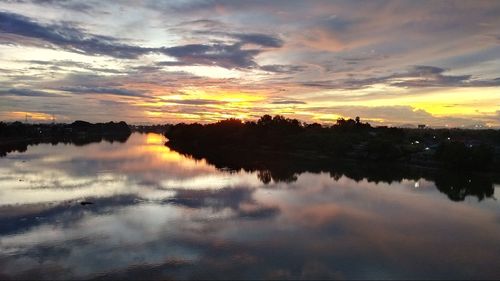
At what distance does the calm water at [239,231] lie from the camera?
42.3 feet

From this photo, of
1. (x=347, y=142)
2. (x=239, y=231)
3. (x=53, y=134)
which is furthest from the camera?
(x=53, y=134)

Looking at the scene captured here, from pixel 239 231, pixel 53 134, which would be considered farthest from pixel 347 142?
pixel 53 134

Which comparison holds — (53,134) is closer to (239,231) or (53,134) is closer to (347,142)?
(347,142)

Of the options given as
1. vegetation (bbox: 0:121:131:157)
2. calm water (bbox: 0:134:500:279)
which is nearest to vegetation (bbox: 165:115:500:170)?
calm water (bbox: 0:134:500:279)

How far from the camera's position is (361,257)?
14.2 metres

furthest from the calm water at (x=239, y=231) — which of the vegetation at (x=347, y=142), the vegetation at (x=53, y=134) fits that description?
the vegetation at (x=53, y=134)

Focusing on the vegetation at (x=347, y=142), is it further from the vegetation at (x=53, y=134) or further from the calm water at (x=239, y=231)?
the vegetation at (x=53, y=134)

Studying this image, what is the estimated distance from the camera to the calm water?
1290 centimetres

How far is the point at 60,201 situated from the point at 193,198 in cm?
684

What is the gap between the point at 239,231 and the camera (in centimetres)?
1688

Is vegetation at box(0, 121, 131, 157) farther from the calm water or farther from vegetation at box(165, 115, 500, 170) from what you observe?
the calm water

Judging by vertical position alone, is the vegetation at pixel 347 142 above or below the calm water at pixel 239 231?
above

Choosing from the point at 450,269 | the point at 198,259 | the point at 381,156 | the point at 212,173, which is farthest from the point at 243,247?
the point at 381,156

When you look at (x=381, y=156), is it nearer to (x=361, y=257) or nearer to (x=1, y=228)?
(x=361, y=257)
